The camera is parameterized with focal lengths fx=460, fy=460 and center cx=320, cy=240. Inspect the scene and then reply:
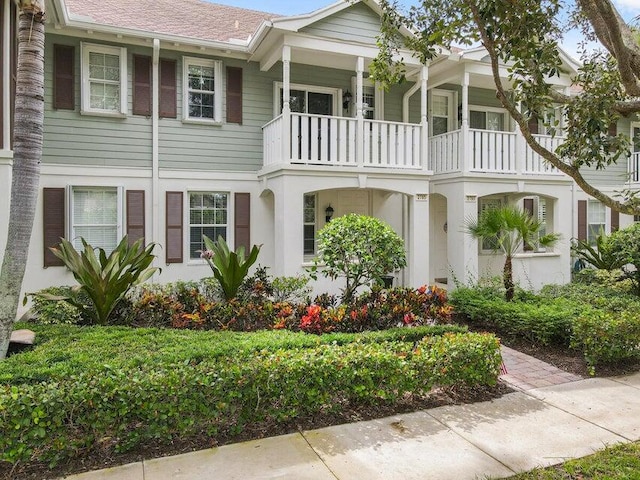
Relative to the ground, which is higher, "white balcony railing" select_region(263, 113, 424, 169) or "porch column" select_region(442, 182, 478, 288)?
"white balcony railing" select_region(263, 113, 424, 169)

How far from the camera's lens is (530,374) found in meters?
6.09

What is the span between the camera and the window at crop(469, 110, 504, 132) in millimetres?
13250

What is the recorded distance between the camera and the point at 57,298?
6395 mm

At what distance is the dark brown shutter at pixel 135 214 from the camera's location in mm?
9836

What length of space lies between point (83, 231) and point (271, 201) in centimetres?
413

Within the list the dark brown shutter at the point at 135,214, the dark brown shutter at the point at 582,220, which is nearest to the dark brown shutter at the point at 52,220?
the dark brown shutter at the point at 135,214

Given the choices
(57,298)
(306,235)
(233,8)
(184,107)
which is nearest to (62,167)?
(184,107)

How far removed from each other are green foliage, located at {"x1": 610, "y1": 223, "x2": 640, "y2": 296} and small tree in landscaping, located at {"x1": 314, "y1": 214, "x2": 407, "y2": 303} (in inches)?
239

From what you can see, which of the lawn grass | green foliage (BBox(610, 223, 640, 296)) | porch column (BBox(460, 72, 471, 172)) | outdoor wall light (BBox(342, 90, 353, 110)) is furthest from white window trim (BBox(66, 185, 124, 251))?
green foliage (BBox(610, 223, 640, 296))

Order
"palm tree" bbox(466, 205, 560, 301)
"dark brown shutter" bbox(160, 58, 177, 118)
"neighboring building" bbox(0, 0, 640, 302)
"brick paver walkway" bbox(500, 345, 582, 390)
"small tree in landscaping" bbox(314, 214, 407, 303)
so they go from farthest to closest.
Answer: "dark brown shutter" bbox(160, 58, 177, 118), "neighboring building" bbox(0, 0, 640, 302), "palm tree" bbox(466, 205, 560, 301), "small tree in landscaping" bbox(314, 214, 407, 303), "brick paver walkway" bbox(500, 345, 582, 390)

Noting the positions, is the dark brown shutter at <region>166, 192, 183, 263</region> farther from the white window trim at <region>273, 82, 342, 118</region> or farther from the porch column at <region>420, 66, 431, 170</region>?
the porch column at <region>420, 66, 431, 170</region>

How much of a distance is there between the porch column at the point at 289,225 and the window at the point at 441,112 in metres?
5.38

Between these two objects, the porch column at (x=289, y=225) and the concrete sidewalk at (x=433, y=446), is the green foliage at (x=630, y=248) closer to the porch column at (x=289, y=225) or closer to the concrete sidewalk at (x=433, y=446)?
→ the concrete sidewalk at (x=433, y=446)

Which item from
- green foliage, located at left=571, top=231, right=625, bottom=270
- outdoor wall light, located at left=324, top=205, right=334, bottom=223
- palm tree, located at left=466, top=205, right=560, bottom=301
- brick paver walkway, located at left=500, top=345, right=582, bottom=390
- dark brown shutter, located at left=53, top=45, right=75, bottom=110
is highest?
dark brown shutter, located at left=53, top=45, right=75, bottom=110
